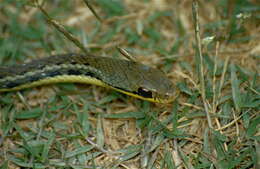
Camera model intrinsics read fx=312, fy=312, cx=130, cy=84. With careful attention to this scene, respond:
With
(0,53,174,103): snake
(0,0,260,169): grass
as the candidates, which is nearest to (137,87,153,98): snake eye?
(0,53,174,103): snake

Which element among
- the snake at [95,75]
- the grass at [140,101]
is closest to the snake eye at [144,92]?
the snake at [95,75]

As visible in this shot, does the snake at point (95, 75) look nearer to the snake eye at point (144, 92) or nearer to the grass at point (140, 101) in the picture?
the snake eye at point (144, 92)

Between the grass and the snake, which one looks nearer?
the grass

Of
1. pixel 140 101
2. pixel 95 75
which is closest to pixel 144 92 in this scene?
pixel 140 101

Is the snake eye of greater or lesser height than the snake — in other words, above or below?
below

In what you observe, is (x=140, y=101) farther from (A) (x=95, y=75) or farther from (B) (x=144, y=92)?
(A) (x=95, y=75)

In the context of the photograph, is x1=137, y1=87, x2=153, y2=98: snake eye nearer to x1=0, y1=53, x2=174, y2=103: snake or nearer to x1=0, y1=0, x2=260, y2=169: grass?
x1=0, y1=53, x2=174, y2=103: snake
